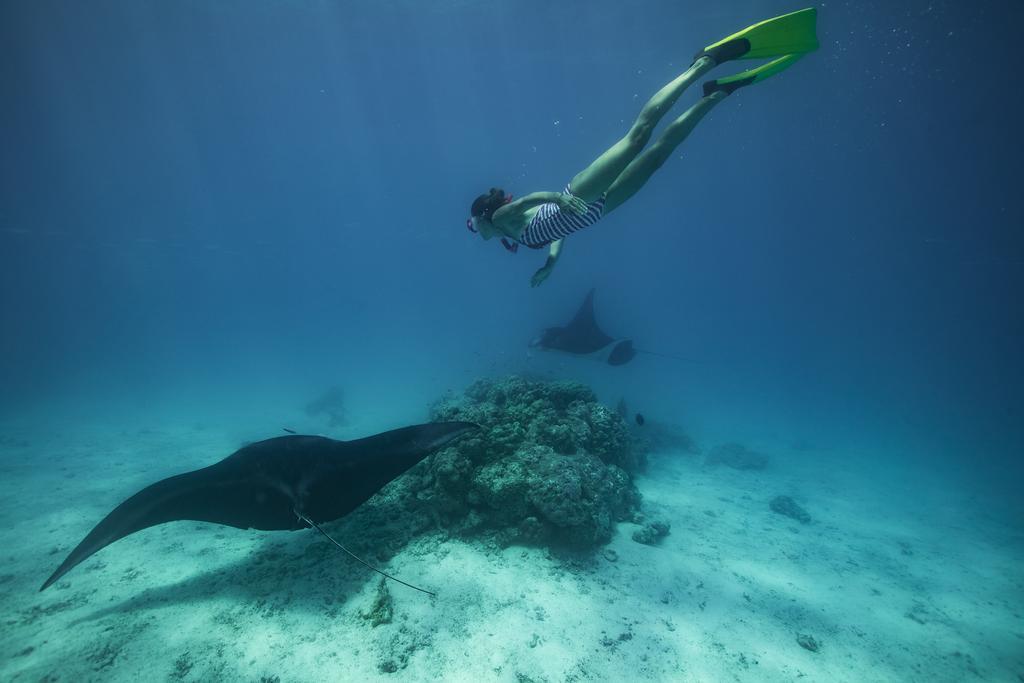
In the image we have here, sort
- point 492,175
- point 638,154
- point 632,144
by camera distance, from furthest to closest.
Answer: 1. point 492,175
2. point 638,154
3. point 632,144

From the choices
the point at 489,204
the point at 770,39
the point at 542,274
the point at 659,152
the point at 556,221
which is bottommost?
the point at 542,274

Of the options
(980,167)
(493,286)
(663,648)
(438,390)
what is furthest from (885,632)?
(493,286)

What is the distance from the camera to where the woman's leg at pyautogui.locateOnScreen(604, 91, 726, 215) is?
457 centimetres

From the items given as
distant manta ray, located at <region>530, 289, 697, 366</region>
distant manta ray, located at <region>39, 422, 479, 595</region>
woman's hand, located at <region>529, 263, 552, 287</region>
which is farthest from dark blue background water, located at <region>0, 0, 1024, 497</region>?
distant manta ray, located at <region>39, 422, 479, 595</region>

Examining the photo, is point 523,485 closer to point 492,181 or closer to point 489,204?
point 489,204

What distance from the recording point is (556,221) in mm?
4863

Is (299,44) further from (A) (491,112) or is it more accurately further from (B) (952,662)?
(B) (952,662)

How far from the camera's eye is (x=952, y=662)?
201 inches

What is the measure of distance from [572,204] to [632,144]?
1.14m

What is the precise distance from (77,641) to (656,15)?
35432 millimetres

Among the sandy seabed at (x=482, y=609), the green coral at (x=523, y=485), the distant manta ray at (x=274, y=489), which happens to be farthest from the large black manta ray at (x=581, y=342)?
the distant manta ray at (x=274, y=489)

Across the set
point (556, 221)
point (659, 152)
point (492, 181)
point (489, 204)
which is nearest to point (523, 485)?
point (556, 221)

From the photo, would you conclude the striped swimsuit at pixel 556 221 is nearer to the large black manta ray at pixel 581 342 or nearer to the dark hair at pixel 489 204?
the dark hair at pixel 489 204

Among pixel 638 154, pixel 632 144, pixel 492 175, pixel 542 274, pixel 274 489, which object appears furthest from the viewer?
pixel 492 175
